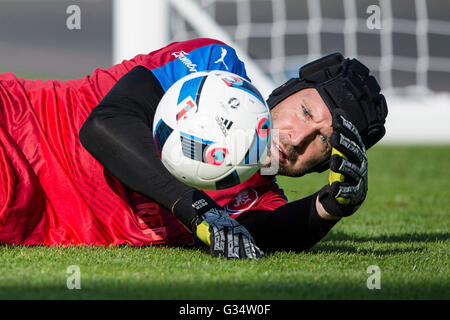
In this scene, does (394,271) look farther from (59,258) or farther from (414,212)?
(414,212)

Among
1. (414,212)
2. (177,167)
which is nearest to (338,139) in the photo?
(177,167)

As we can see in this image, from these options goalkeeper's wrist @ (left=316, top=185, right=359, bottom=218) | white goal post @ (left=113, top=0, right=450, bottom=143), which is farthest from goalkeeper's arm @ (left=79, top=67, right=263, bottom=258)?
white goal post @ (left=113, top=0, right=450, bottom=143)

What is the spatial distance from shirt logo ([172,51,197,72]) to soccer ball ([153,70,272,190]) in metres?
0.45

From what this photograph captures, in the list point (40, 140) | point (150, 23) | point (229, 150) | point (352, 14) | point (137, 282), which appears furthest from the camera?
point (352, 14)

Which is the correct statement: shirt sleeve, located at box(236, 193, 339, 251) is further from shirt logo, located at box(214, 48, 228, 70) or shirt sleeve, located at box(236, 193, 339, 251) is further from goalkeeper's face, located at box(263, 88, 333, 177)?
shirt logo, located at box(214, 48, 228, 70)

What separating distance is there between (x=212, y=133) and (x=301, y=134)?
0.68 m

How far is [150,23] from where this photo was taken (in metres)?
7.90

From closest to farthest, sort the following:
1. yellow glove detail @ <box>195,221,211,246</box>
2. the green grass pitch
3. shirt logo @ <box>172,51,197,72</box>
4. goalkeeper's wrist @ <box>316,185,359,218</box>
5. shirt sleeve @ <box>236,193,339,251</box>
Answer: the green grass pitch, yellow glove detail @ <box>195,221,211,246</box>, goalkeeper's wrist @ <box>316,185,359,218</box>, shirt sleeve @ <box>236,193,339,251</box>, shirt logo @ <box>172,51,197,72</box>

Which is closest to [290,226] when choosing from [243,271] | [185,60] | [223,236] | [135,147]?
[223,236]

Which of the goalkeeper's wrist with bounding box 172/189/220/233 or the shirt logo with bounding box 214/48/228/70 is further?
the shirt logo with bounding box 214/48/228/70

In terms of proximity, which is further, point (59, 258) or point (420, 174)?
point (420, 174)

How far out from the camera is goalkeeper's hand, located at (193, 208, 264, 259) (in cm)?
314

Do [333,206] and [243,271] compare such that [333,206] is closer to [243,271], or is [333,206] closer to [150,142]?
[243,271]
